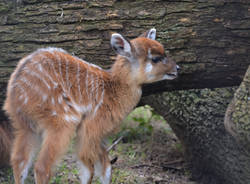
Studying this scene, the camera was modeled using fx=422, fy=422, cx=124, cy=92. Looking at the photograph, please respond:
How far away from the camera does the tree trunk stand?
5.21 metres

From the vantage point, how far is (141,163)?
21.4 ft

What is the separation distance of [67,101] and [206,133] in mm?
2108

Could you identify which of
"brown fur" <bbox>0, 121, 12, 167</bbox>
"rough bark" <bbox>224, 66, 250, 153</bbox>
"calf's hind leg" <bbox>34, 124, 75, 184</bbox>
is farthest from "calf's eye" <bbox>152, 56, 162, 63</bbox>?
"brown fur" <bbox>0, 121, 12, 167</bbox>

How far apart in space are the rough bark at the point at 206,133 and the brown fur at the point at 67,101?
1008 mm

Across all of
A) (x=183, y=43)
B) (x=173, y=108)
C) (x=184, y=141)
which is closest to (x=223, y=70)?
(x=183, y=43)

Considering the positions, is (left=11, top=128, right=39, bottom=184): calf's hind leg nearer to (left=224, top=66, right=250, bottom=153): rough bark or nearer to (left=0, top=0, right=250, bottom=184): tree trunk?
(left=0, top=0, right=250, bottom=184): tree trunk

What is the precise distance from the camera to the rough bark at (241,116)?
4.36 meters

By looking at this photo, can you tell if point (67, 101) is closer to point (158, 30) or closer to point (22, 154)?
point (22, 154)

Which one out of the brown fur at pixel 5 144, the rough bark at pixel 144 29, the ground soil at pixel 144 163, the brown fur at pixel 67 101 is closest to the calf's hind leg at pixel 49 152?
the brown fur at pixel 67 101

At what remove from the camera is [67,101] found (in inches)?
184

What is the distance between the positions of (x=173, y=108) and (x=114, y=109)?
130 cm

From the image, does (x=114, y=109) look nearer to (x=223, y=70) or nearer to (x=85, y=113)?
(x=85, y=113)

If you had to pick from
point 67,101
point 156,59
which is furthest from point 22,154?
point 156,59

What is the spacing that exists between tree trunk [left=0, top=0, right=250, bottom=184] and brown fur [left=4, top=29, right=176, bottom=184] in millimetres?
309
